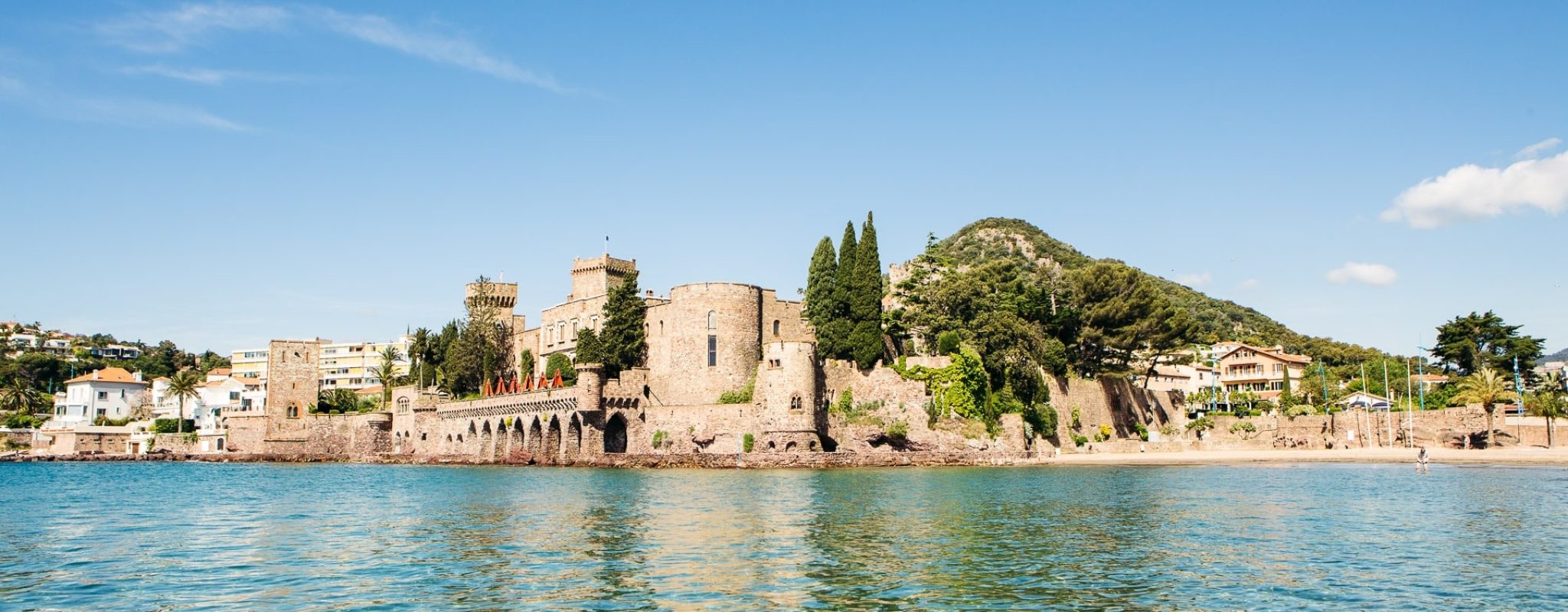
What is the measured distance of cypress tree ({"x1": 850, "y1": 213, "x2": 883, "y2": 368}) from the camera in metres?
52.0

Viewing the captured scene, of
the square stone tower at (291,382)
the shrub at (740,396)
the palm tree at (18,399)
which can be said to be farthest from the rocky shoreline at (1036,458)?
the palm tree at (18,399)

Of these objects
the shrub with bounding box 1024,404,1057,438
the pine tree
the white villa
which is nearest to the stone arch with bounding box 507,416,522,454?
the pine tree

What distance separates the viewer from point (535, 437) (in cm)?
5922

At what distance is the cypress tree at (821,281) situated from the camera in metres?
54.0

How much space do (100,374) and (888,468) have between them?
79530 mm

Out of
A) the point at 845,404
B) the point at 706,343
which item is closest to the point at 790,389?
the point at 845,404

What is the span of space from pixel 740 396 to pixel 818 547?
106ft

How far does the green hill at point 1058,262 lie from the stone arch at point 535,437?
64.6 m

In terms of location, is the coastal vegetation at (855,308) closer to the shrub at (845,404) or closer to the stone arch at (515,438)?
the shrub at (845,404)

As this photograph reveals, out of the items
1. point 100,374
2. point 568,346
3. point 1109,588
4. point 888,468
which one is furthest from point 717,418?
point 100,374

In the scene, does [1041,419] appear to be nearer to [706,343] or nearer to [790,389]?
[790,389]

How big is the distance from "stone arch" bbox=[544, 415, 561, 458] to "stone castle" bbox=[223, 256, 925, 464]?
53 millimetres

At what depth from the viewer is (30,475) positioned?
56594 millimetres

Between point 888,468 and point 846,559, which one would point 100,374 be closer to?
point 888,468
